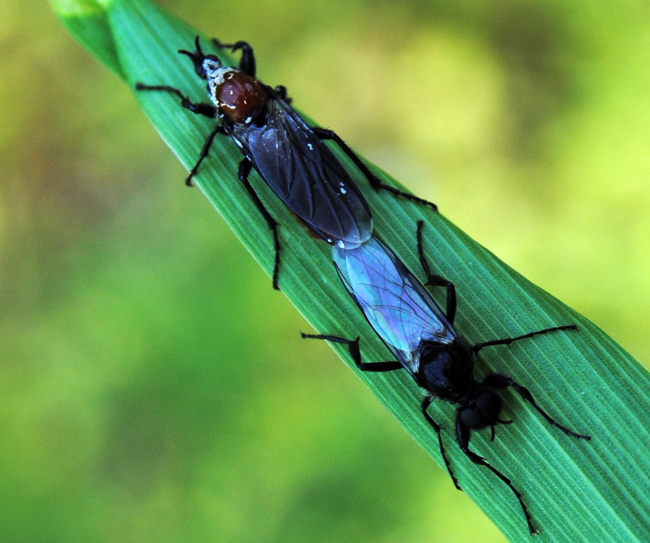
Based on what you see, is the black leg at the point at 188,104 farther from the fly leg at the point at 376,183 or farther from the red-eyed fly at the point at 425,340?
the red-eyed fly at the point at 425,340

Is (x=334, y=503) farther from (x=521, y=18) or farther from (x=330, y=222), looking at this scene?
(x=521, y=18)

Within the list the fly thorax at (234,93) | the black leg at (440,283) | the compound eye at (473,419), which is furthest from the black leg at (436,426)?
the fly thorax at (234,93)

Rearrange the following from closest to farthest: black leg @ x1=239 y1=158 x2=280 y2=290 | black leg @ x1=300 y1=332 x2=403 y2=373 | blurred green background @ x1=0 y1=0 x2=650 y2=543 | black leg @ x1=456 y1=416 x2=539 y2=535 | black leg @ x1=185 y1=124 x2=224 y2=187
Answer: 1. black leg @ x1=456 y1=416 x2=539 y2=535
2. black leg @ x1=300 y1=332 x2=403 y2=373
3. black leg @ x1=239 y1=158 x2=280 y2=290
4. black leg @ x1=185 y1=124 x2=224 y2=187
5. blurred green background @ x1=0 y1=0 x2=650 y2=543

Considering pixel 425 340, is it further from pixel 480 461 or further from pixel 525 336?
pixel 480 461

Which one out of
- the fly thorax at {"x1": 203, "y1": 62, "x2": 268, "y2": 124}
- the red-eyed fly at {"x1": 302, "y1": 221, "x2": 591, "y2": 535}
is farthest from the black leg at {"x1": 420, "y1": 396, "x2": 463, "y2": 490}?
the fly thorax at {"x1": 203, "y1": 62, "x2": 268, "y2": 124}

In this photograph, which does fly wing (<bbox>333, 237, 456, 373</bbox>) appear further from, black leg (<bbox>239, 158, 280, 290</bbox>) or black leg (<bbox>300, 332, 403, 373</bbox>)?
black leg (<bbox>239, 158, 280, 290</bbox>)

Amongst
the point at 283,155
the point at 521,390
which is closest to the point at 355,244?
the point at 283,155

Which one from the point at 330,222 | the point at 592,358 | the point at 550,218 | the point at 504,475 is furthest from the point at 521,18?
the point at 504,475
